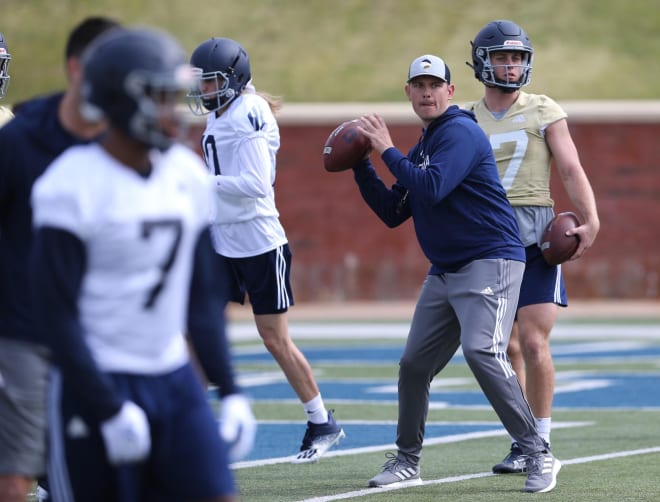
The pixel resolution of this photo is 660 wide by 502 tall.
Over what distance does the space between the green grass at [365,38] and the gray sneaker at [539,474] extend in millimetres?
20141

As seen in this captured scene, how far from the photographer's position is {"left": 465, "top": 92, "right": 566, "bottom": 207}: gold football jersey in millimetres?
6996

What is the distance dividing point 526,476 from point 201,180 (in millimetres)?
3593

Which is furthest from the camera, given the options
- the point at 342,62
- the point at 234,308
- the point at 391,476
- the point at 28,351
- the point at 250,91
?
the point at 342,62

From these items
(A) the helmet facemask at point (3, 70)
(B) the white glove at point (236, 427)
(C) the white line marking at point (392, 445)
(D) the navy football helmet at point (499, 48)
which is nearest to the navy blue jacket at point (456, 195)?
(D) the navy football helmet at point (499, 48)

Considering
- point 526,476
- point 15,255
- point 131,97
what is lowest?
point 526,476

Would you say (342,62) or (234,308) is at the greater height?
(342,62)

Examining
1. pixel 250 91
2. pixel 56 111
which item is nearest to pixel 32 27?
pixel 250 91

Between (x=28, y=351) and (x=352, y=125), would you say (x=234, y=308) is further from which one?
(x=28, y=351)

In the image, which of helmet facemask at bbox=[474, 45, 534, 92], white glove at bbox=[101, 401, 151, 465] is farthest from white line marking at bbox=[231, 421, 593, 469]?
white glove at bbox=[101, 401, 151, 465]

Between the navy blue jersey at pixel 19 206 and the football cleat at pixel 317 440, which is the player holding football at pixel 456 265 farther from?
the navy blue jersey at pixel 19 206

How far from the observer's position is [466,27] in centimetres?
2864

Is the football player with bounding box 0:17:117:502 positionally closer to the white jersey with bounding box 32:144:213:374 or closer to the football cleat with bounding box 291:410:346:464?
the white jersey with bounding box 32:144:213:374

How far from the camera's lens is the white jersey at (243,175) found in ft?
23.8

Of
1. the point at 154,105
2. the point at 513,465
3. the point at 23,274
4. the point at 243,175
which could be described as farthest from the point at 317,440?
the point at 154,105
